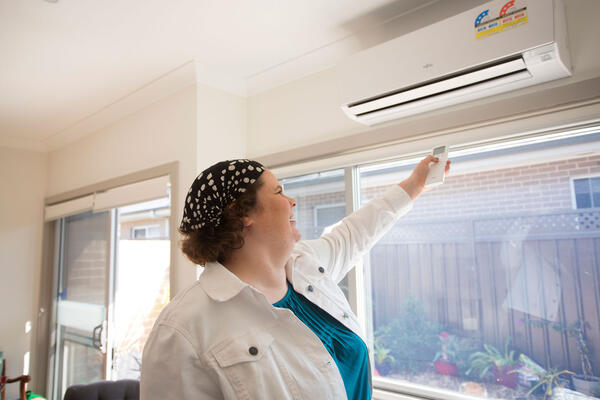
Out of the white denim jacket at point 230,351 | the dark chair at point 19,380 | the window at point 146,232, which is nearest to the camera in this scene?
the white denim jacket at point 230,351

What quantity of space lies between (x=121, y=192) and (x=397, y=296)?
1.88 metres

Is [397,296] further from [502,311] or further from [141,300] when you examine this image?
[141,300]

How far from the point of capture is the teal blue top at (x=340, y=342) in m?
1.09

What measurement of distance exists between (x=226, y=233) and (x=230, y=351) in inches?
11.6

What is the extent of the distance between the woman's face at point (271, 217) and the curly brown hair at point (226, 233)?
0.07 ft

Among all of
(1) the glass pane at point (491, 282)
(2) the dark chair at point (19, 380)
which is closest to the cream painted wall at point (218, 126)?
(1) the glass pane at point (491, 282)

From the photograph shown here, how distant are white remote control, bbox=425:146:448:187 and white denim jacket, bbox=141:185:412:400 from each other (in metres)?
0.72

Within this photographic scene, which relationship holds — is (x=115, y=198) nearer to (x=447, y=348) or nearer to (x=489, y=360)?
(x=447, y=348)

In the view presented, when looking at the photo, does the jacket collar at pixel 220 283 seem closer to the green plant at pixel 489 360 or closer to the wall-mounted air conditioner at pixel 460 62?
the wall-mounted air conditioner at pixel 460 62

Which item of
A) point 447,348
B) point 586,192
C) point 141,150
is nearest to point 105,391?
point 141,150

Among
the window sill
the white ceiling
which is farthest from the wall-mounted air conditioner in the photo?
the window sill

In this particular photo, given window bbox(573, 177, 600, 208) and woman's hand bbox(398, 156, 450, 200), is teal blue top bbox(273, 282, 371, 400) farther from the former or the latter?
window bbox(573, 177, 600, 208)

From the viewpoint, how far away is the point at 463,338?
5.57 feet

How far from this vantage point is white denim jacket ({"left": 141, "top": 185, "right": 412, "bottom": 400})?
2.94ft
